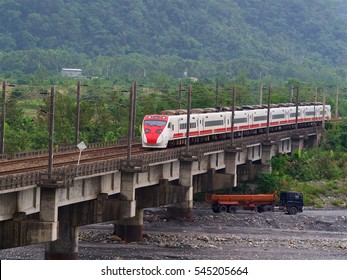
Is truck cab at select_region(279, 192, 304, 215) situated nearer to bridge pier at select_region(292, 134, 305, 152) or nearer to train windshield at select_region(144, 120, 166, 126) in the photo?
train windshield at select_region(144, 120, 166, 126)

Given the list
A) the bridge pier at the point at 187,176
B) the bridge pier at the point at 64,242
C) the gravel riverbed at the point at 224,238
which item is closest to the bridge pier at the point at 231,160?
the gravel riverbed at the point at 224,238

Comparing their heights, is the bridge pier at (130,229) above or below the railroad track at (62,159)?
below

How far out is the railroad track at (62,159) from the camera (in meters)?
63.2

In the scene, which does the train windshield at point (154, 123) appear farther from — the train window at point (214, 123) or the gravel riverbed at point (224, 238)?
the train window at point (214, 123)

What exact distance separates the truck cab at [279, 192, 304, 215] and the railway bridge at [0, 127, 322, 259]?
4608 mm

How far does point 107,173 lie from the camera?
67375mm

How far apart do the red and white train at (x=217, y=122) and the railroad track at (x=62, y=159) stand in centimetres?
211

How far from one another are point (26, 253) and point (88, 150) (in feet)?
47.0

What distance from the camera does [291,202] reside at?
9438cm

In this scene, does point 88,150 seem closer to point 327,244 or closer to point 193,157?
point 193,157

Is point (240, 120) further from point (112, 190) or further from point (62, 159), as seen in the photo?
point (112, 190)

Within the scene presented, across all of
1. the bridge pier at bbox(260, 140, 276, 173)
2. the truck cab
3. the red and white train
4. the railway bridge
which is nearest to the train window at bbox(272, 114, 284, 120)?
the red and white train

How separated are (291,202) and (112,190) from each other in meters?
28.6

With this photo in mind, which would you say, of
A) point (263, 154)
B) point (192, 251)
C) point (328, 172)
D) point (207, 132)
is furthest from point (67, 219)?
point (328, 172)
